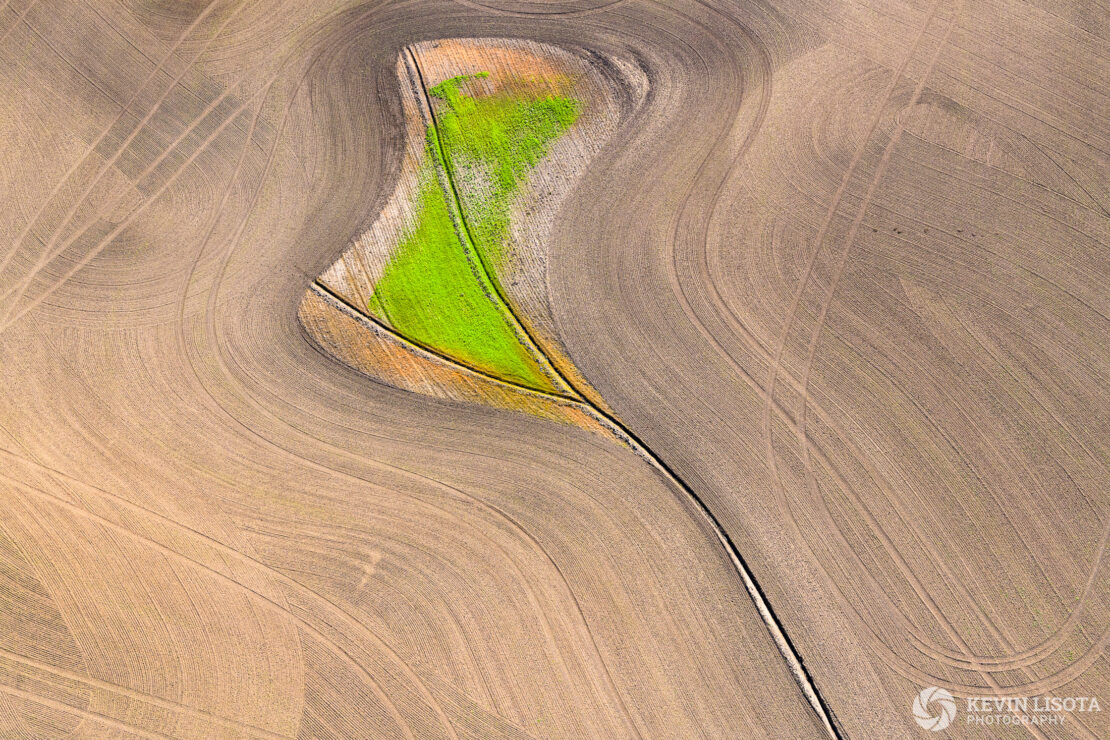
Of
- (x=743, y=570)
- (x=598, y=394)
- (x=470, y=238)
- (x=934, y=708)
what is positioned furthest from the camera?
(x=470, y=238)

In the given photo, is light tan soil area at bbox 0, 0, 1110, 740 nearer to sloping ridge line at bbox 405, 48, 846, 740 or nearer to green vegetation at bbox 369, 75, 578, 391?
sloping ridge line at bbox 405, 48, 846, 740

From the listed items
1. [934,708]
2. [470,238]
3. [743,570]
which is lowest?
[934,708]

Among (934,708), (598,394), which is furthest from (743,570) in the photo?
(598,394)

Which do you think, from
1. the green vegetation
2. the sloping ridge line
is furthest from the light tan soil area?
the green vegetation

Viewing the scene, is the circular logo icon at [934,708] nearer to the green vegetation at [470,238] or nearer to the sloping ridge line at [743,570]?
the sloping ridge line at [743,570]

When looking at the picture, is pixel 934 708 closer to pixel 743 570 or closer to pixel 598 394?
pixel 743 570

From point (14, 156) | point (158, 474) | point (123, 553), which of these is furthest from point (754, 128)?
point (14, 156)

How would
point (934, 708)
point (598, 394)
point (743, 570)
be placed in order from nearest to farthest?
1. point (934, 708)
2. point (743, 570)
3. point (598, 394)

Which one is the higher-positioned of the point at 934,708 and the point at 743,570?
the point at 743,570
